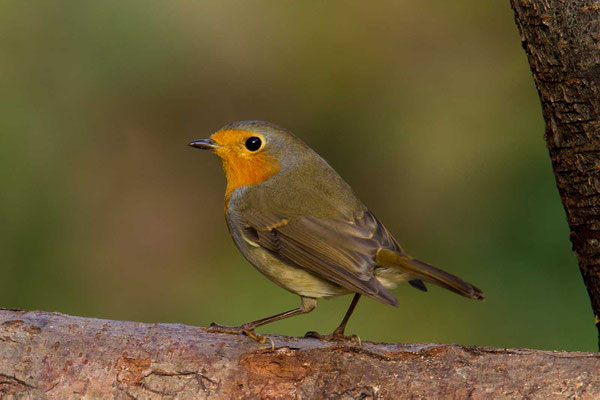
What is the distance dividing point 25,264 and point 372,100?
2613mm

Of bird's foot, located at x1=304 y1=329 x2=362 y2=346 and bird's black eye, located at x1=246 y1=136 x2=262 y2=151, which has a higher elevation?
bird's black eye, located at x1=246 y1=136 x2=262 y2=151

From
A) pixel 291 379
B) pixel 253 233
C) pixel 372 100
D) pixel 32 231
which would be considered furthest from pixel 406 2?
pixel 291 379

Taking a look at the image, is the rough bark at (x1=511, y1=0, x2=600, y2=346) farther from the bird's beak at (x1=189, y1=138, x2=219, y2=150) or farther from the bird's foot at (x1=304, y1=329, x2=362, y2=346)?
the bird's beak at (x1=189, y1=138, x2=219, y2=150)

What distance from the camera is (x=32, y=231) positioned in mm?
5371

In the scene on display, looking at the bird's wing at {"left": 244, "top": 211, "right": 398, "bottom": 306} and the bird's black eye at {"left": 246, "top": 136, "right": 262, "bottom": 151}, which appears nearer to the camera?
the bird's wing at {"left": 244, "top": 211, "right": 398, "bottom": 306}

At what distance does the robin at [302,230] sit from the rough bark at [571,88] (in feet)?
1.90

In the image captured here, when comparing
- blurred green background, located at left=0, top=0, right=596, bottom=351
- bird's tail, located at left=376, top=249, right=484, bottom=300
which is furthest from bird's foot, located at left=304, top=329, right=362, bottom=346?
blurred green background, located at left=0, top=0, right=596, bottom=351

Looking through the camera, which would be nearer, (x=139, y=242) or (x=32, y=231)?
(x=32, y=231)

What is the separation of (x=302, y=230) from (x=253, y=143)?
1.41 feet

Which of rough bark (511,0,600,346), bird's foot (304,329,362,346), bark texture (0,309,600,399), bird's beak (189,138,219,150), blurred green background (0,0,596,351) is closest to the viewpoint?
bark texture (0,309,600,399)

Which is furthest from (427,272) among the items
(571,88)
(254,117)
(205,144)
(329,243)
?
(254,117)

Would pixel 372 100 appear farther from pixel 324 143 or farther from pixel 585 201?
pixel 585 201

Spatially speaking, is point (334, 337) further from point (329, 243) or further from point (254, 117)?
point (254, 117)

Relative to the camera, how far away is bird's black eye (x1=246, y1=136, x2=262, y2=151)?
3.30 meters
